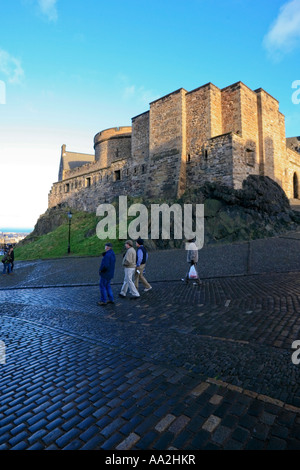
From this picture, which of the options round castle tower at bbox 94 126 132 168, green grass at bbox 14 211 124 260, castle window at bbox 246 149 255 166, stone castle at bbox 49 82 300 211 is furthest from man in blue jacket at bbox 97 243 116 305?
round castle tower at bbox 94 126 132 168

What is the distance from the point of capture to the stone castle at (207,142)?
19.6 m

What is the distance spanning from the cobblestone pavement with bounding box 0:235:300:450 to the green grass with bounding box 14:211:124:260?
43.5 ft

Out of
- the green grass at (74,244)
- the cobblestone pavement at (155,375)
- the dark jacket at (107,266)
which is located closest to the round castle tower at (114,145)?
the green grass at (74,244)

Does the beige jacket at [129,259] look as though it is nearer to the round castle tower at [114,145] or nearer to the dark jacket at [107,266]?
the dark jacket at [107,266]

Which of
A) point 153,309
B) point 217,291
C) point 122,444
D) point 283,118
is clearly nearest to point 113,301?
point 153,309

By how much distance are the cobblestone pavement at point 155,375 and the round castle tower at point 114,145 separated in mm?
28624

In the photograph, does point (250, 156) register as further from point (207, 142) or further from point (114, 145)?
point (114, 145)

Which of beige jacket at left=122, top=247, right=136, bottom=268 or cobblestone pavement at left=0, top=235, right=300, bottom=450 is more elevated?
beige jacket at left=122, top=247, right=136, bottom=268

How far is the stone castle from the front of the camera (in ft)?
64.2

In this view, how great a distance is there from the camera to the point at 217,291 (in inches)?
301

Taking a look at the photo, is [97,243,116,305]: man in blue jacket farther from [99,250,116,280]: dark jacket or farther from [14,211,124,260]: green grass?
[14,211,124,260]: green grass

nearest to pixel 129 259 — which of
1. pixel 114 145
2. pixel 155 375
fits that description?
pixel 155 375

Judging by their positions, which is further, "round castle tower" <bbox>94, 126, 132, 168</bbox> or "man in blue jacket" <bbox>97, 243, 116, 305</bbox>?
"round castle tower" <bbox>94, 126, 132, 168</bbox>

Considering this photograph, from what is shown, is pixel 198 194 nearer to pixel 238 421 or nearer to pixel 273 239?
pixel 273 239
